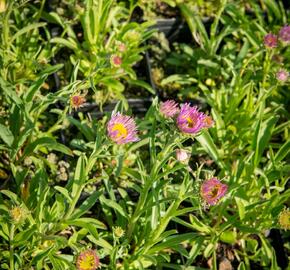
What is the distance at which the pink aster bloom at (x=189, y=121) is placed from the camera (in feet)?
5.42

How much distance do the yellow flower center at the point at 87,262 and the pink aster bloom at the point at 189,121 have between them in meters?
0.50

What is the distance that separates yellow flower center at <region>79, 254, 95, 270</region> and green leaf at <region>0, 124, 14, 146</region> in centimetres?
60

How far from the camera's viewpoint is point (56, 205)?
2.04 metres

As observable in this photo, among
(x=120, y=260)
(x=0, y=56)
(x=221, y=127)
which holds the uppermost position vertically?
(x=0, y=56)

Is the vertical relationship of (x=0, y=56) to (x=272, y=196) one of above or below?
above

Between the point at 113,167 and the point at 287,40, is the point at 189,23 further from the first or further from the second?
the point at 113,167

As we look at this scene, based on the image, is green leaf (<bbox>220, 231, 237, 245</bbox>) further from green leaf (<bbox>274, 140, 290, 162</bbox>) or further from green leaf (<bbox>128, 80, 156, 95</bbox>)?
green leaf (<bbox>128, 80, 156, 95</bbox>)

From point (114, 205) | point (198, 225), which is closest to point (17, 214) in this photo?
point (114, 205)

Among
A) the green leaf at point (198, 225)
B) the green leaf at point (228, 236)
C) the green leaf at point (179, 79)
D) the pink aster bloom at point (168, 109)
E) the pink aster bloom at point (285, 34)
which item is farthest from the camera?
the green leaf at point (179, 79)

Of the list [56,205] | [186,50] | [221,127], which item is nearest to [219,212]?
[221,127]

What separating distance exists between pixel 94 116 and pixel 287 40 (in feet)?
3.15

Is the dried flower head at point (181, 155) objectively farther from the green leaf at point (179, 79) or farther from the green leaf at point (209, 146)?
the green leaf at point (179, 79)

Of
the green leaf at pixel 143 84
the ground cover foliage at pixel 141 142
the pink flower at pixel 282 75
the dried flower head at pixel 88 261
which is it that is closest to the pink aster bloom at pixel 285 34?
the ground cover foliage at pixel 141 142

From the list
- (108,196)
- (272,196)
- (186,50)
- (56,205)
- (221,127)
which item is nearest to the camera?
(56,205)
